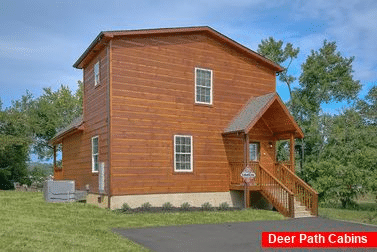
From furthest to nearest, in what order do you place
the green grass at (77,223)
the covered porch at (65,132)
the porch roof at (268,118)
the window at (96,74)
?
the covered porch at (65,132), the window at (96,74), the porch roof at (268,118), the green grass at (77,223)

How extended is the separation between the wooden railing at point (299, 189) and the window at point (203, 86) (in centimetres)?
513

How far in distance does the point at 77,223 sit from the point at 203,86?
31.8ft

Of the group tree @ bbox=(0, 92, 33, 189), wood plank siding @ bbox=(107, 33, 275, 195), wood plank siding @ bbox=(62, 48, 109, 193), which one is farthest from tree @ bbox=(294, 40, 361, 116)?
tree @ bbox=(0, 92, 33, 189)

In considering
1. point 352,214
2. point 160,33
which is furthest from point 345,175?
point 160,33

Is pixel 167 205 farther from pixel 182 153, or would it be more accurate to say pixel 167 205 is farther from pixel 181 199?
pixel 182 153

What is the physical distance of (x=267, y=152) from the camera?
22.5 meters

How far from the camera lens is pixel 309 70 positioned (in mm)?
36062

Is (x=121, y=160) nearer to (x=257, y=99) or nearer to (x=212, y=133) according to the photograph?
(x=212, y=133)

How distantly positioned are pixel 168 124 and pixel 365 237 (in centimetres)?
976

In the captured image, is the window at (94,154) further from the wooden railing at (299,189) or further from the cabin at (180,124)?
the wooden railing at (299,189)

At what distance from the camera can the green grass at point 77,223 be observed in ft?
33.1

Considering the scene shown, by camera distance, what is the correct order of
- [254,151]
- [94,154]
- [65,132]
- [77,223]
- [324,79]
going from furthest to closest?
[324,79] < [65,132] < [254,151] < [94,154] < [77,223]

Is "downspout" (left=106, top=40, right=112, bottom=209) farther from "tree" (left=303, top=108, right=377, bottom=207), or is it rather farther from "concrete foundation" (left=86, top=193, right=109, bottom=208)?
"tree" (left=303, top=108, right=377, bottom=207)

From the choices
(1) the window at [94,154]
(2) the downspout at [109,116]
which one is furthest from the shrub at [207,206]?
(1) the window at [94,154]
